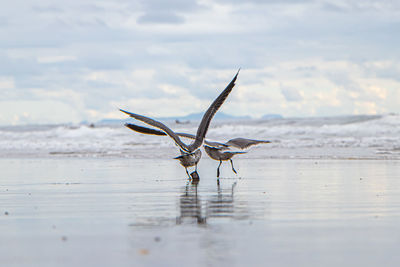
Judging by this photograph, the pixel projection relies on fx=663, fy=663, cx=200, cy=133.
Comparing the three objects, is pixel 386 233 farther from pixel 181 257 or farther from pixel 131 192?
pixel 131 192

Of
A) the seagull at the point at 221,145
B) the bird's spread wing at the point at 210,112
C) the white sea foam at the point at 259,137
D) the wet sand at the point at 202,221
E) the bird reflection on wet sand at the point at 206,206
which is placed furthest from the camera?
the white sea foam at the point at 259,137

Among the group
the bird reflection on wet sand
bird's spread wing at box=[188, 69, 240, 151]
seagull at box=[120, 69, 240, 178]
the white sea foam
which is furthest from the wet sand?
the white sea foam

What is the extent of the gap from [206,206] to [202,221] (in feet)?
4.19

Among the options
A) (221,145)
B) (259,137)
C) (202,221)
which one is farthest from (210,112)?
(259,137)

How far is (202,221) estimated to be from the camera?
6.06 meters

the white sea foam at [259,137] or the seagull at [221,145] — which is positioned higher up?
the seagull at [221,145]

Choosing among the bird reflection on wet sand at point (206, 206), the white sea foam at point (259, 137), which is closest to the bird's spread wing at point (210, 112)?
the bird reflection on wet sand at point (206, 206)

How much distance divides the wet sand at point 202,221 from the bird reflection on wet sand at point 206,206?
0.01 m

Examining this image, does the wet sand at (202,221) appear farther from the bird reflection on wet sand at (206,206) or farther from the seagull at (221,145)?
the seagull at (221,145)

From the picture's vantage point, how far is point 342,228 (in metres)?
5.58

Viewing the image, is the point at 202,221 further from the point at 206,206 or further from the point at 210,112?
the point at 210,112

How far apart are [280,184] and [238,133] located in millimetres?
29459

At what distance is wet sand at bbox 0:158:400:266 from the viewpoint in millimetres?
4434

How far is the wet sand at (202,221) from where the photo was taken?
4434 millimetres
